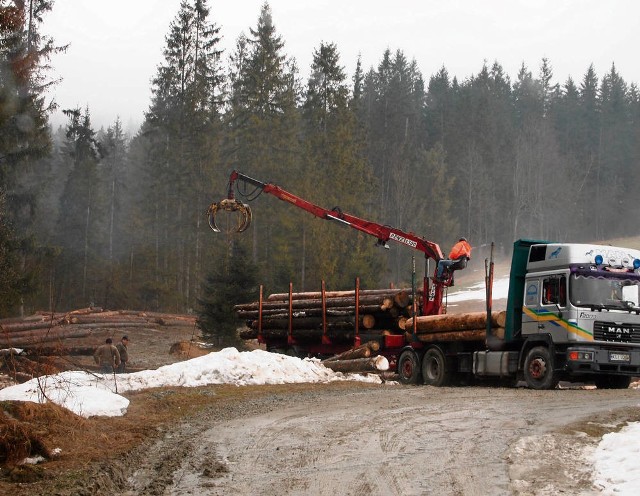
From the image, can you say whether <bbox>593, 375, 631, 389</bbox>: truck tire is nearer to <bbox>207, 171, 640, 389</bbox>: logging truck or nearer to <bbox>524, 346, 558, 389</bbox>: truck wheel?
<bbox>207, 171, 640, 389</bbox>: logging truck

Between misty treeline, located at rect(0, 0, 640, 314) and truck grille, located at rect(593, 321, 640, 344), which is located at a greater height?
misty treeline, located at rect(0, 0, 640, 314)

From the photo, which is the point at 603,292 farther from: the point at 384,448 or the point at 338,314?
the point at 338,314

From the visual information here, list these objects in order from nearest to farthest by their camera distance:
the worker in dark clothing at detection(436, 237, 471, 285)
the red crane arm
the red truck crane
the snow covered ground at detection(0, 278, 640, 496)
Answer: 1. the snow covered ground at detection(0, 278, 640, 496)
2. the worker in dark clothing at detection(436, 237, 471, 285)
3. the red truck crane
4. the red crane arm

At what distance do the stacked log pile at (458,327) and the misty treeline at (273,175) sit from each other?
1068 cm

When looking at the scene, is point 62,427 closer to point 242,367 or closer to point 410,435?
point 410,435

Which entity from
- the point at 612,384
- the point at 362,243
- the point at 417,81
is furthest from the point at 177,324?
the point at 417,81

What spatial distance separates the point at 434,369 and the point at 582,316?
15.7 ft

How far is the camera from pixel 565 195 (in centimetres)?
8712

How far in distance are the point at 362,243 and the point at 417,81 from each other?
203 ft

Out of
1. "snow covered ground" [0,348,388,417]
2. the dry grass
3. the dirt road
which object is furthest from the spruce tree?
the dry grass

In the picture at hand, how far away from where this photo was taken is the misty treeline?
36906 mm

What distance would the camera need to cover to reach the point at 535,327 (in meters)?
17.8

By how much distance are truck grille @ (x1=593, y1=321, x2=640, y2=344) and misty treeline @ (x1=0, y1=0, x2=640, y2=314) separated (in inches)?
531

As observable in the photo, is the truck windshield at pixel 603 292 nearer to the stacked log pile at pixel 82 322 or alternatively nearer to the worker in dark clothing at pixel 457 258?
the worker in dark clothing at pixel 457 258
